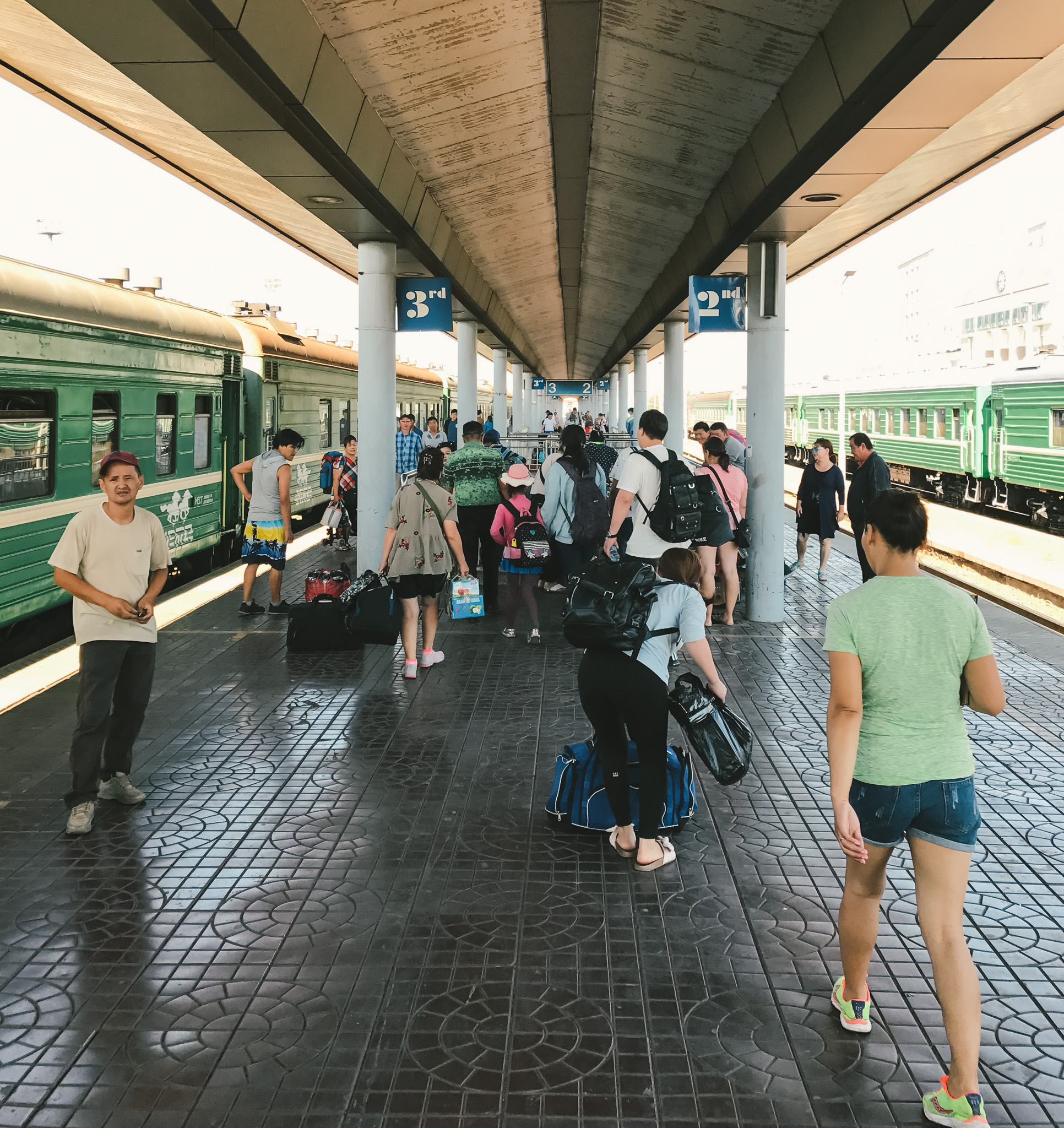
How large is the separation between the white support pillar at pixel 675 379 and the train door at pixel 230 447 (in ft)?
32.7

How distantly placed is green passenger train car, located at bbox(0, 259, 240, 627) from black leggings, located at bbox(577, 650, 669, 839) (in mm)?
6048

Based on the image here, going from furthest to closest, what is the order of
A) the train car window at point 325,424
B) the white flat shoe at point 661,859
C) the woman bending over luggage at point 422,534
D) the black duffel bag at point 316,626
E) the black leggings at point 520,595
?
the train car window at point 325,424 < the black leggings at point 520,595 < the black duffel bag at point 316,626 < the woman bending over luggage at point 422,534 < the white flat shoe at point 661,859

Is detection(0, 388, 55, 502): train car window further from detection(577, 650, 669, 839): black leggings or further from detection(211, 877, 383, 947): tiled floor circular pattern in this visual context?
detection(577, 650, 669, 839): black leggings

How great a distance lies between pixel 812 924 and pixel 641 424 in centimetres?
384

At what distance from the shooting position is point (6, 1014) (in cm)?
400

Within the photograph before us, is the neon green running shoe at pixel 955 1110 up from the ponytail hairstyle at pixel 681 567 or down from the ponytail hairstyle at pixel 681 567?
down

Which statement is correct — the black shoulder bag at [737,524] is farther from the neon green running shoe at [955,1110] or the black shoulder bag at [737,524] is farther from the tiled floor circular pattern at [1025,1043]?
the neon green running shoe at [955,1110]

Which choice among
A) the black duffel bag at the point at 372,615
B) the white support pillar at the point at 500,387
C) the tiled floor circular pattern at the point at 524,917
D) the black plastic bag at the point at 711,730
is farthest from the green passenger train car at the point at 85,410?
the white support pillar at the point at 500,387

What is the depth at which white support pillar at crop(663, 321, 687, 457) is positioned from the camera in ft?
76.3

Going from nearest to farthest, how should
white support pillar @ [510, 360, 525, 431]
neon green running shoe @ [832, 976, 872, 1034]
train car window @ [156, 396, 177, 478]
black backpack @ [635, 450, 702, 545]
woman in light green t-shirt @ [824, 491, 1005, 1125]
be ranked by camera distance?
woman in light green t-shirt @ [824, 491, 1005, 1125] < neon green running shoe @ [832, 976, 872, 1034] < black backpack @ [635, 450, 702, 545] < train car window @ [156, 396, 177, 478] < white support pillar @ [510, 360, 525, 431]

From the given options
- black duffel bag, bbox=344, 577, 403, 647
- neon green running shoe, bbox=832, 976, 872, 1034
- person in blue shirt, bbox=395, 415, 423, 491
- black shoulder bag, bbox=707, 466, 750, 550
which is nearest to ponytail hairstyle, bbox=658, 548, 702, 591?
neon green running shoe, bbox=832, 976, 872, 1034

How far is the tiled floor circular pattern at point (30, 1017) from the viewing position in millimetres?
3777

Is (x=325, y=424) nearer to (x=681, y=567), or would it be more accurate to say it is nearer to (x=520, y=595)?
(x=520, y=595)

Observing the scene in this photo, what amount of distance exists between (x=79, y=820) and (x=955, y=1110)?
14.1ft
